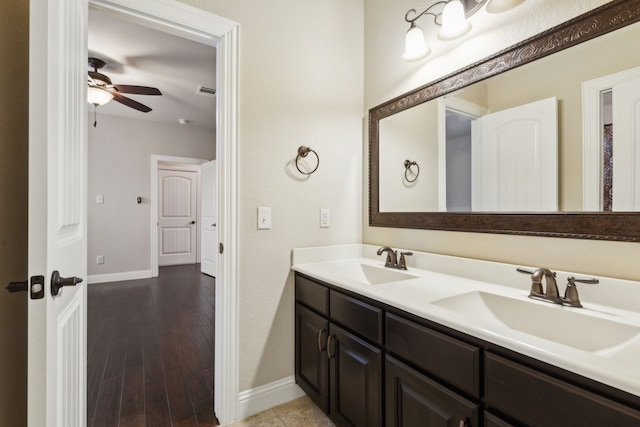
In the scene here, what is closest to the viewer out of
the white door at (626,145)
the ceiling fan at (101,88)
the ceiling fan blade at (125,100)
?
the white door at (626,145)

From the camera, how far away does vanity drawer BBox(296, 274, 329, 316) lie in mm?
1489

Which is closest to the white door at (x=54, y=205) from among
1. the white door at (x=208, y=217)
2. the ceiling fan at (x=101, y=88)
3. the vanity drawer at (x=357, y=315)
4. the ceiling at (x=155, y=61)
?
the vanity drawer at (x=357, y=315)

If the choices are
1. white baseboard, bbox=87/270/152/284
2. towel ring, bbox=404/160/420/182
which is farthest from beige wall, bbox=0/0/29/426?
white baseboard, bbox=87/270/152/284

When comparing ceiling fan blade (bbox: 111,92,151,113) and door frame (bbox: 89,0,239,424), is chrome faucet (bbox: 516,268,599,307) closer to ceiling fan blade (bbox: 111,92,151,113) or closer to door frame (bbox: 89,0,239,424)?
door frame (bbox: 89,0,239,424)

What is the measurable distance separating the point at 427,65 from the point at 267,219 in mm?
1221

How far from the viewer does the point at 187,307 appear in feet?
11.2

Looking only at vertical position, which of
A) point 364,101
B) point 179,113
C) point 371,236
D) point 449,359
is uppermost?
point 179,113

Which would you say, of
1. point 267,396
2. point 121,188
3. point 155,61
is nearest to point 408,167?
point 267,396

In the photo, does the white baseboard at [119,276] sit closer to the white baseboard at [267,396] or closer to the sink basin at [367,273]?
the white baseboard at [267,396]

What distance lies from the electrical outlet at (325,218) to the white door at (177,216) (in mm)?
4903

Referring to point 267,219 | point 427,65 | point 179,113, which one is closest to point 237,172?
point 267,219

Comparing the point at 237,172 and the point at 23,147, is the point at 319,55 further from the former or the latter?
the point at 23,147

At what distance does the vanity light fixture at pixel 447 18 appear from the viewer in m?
1.22

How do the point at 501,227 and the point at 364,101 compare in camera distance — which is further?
the point at 364,101
